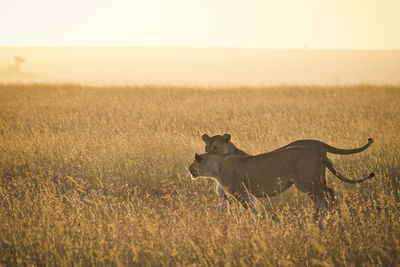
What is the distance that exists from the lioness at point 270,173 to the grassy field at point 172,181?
216mm

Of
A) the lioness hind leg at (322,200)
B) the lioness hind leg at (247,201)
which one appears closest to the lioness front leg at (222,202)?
the lioness hind leg at (247,201)

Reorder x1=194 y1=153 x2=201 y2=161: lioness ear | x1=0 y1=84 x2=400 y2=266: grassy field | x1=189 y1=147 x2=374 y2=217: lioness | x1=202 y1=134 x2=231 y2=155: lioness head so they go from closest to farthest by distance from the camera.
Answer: x1=0 y1=84 x2=400 y2=266: grassy field
x1=189 y1=147 x2=374 y2=217: lioness
x1=194 y1=153 x2=201 y2=161: lioness ear
x1=202 y1=134 x2=231 y2=155: lioness head

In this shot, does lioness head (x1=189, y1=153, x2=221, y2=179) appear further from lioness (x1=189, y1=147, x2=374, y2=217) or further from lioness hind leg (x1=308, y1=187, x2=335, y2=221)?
lioness hind leg (x1=308, y1=187, x2=335, y2=221)

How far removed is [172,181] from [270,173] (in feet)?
7.31

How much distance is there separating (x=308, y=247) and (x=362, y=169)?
11.0 feet

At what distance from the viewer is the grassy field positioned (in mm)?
4262

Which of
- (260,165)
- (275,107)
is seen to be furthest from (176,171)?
(275,107)

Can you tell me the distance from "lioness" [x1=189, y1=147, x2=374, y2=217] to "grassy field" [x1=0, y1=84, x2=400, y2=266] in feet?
0.71

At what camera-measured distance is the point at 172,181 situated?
7.10 metres

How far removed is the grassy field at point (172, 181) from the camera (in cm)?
426

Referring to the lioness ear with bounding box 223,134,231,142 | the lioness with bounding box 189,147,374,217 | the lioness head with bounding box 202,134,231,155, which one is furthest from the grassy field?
the lioness ear with bounding box 223,134,231,142

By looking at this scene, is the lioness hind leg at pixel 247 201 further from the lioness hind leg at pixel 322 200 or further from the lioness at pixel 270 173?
the lioness hind leg at pixel 322 200

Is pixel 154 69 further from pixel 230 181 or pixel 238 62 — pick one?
pixel 230 181

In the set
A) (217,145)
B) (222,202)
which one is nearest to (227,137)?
(217,145)
